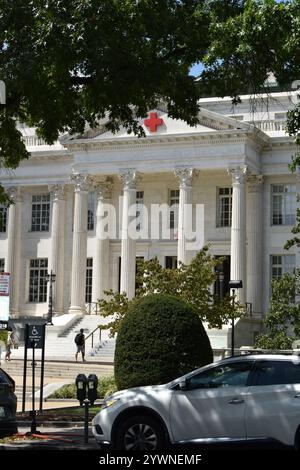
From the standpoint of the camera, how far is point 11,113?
18609 millimetres

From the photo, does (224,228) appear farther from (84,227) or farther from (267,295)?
(84,227)

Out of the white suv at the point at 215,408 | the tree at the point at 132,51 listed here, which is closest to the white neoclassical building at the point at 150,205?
the tree at the point at 132,51

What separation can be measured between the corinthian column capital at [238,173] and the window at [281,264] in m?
5.17

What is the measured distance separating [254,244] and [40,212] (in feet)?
45.4

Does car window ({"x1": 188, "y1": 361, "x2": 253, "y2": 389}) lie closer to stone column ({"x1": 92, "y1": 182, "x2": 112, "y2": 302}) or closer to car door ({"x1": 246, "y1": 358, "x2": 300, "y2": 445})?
car door ({"x1": 246, "y1": 358, "x2": 300, "y2": 445})

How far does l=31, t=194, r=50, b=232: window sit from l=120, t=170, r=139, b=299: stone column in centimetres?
706

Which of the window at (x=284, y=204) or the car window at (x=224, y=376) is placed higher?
the window at (x=284, y=204)

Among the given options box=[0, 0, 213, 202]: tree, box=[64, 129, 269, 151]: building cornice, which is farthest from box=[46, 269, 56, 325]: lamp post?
box=[0, 0, 213, 202]: tree

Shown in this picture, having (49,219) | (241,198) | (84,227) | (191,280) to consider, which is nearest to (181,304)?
(191,280)

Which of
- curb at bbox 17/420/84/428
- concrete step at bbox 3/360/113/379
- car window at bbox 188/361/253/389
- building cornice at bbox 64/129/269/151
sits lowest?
concrete step at bbox 3/360/113/379

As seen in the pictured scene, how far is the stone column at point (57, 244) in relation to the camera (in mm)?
49812

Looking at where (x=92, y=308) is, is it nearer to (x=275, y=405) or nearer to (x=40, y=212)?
(x=40, y=212)

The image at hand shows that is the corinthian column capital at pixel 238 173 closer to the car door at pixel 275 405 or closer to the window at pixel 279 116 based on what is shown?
the window at pixel 279 116

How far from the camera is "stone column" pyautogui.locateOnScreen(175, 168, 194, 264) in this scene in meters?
45.1
